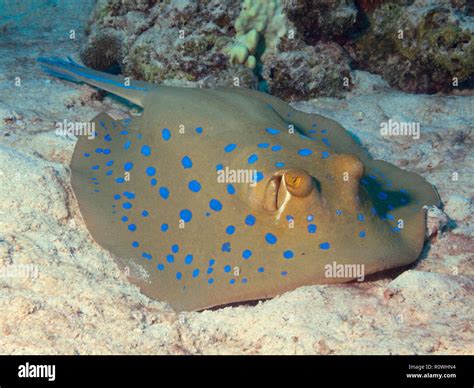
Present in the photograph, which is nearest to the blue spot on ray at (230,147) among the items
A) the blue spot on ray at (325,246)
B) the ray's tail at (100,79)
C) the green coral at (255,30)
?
the blue spot on ray at (325,246)

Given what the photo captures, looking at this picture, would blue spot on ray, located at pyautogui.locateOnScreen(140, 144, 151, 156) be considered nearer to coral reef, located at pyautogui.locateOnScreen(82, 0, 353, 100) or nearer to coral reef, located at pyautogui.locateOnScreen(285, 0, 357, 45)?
coral reef, located at pyautogui.locateOnScreen(82, 0, 353, 100)

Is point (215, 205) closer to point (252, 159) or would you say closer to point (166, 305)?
point (252, 159)

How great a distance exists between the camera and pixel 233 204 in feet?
12.7

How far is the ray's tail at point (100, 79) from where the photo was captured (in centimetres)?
573

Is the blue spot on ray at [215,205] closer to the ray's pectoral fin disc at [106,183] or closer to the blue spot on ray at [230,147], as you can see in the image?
the blue spot on ray at [230,147]

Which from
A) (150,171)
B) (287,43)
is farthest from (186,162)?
(287,43)

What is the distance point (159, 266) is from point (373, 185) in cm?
248

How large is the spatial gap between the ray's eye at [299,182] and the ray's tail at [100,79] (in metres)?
2.88

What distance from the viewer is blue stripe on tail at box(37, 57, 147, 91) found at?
619 cm

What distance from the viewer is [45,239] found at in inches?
158

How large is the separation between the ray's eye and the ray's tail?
9.44ft

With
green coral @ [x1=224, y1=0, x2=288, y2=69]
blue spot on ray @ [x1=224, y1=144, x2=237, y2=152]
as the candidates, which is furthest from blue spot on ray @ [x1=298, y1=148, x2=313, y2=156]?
green coral @ [x1=224, y1=0, x2=288, y2=69]
